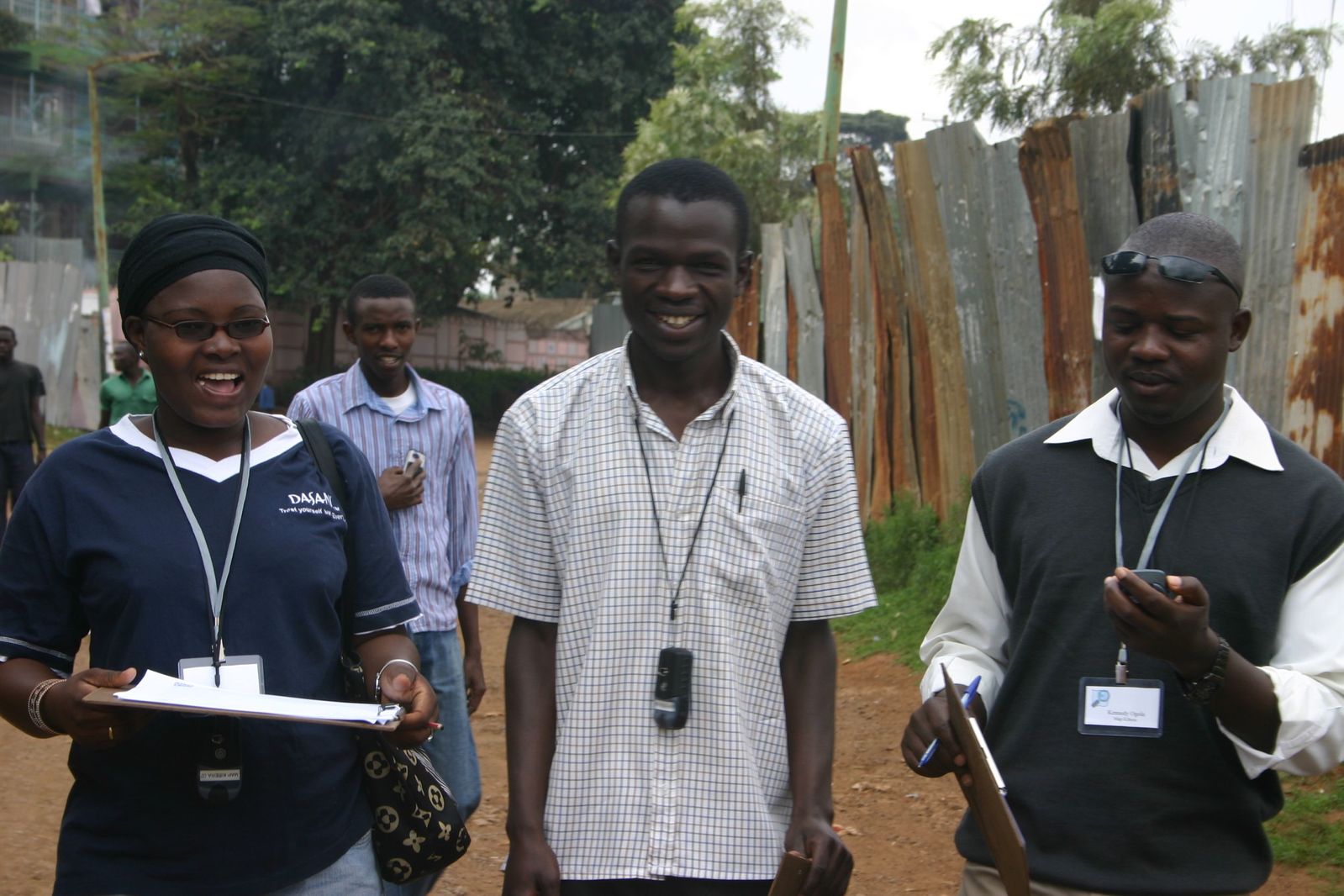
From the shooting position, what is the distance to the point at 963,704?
258 centimetres

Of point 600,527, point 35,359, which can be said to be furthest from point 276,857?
point 35,359

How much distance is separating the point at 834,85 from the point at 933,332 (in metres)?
7.53

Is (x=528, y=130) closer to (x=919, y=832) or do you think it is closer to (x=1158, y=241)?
(x=919, y=832)

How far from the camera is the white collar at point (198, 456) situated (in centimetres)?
257

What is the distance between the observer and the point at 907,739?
2680mm

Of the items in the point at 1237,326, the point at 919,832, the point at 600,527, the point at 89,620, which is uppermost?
the point at 1237,326

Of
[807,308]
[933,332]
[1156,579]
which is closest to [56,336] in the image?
[807,308]

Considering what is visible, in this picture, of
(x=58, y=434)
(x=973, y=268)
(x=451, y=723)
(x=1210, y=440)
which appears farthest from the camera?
(x=58, y=434)

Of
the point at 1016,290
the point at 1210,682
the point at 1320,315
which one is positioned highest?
the point at 1016,290

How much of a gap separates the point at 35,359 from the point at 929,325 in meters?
21.1

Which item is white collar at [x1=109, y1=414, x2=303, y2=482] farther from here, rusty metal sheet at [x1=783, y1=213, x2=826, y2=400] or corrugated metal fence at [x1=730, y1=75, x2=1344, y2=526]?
rusty metal sheet at [x1=783, y1=213, x2=826, y2=400]

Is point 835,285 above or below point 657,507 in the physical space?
above

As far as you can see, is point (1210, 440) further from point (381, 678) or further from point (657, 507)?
point (381, 678)

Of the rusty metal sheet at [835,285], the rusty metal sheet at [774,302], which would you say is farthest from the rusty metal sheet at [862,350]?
the rusty metal sheet at [774,302]
